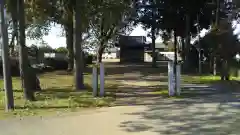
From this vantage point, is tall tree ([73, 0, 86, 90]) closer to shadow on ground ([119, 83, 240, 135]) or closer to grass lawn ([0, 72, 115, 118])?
grass lawn ([0, 72, 115, 118])

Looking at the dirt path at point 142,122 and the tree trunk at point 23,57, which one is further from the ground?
the tree trunk at point 23,57

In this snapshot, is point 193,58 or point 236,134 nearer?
point 236,134

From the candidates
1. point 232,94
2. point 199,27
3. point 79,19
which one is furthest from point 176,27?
point 232,94

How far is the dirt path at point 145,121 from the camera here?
7.91 m

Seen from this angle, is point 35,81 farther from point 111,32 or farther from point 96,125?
point 111,32

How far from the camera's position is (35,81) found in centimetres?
1623

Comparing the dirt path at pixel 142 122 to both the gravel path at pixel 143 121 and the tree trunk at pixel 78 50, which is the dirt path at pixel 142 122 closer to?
the gravel path at pixel 143 121

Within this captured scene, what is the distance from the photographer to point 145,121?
349 inches

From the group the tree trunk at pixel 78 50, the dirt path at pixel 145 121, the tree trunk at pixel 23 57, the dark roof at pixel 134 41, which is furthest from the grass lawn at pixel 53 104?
the dark roof at pixel 134 41

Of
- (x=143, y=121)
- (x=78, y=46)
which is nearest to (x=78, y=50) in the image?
(x=78, y=46)

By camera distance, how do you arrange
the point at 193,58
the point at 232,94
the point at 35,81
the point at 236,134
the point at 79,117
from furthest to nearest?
the point at 193,58 → the point at 35,81 → the point at 232,94 → the point at 79,117 → the point at 236,134

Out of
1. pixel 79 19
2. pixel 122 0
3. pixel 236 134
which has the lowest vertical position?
pixel 236 134

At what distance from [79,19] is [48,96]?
4.43 meters

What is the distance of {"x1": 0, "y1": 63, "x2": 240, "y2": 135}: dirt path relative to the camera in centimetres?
791
